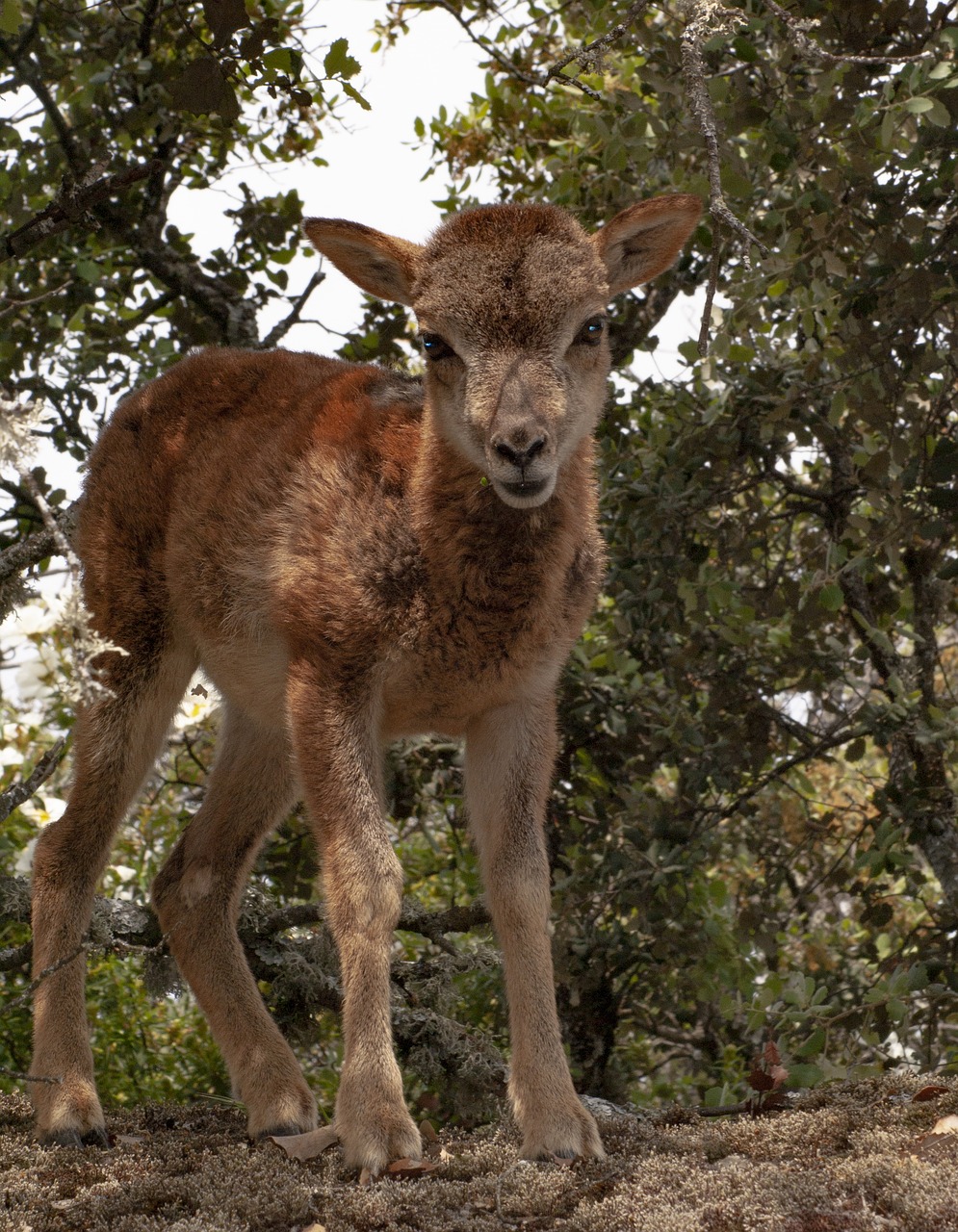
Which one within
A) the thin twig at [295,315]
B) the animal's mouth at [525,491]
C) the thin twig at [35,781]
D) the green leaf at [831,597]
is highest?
the thin twig at [295,315]

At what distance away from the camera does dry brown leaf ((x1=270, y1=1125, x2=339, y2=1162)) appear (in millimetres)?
4059

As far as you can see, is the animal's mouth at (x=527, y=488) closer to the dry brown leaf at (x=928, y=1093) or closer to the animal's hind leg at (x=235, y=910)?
the animal's hind leg at (x=235, y=910)

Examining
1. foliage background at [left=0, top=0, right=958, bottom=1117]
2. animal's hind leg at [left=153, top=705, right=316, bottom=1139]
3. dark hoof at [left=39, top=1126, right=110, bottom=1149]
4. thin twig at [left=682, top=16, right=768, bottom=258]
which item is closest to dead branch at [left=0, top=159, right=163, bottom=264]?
foliage background at [left=0, top=0, right=958, bottom=1117]

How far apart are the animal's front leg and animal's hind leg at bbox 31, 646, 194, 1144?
1047mm

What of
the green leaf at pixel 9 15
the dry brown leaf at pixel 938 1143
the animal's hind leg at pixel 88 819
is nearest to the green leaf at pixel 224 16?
the green leaf at pixel 9 15

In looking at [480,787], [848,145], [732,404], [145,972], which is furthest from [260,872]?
[848,145]

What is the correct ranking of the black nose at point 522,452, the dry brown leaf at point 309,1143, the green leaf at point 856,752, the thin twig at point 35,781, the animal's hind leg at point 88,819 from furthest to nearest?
the green leaf at point 856,752, the animal's hind leg at point 88,819, the thin twig at point 35,781, the dry brown leaf at point 309,1143, the black nose at point 522,452

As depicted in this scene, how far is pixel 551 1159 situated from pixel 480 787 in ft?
4.19

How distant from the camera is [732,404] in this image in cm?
650

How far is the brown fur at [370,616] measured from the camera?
4.19 meters

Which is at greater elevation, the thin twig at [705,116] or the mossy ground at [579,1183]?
the thin twig at [705,116]

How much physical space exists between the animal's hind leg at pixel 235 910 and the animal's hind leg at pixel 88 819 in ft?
1.09

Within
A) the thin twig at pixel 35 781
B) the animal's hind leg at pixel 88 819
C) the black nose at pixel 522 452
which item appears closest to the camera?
the black nose at pixel 522 452

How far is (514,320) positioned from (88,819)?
8.06 ft
